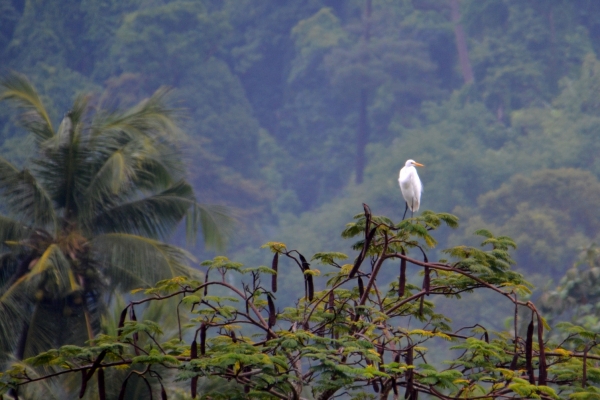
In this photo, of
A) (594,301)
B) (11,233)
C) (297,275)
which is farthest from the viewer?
(297,275)

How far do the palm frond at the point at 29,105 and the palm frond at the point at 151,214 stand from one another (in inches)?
48.4

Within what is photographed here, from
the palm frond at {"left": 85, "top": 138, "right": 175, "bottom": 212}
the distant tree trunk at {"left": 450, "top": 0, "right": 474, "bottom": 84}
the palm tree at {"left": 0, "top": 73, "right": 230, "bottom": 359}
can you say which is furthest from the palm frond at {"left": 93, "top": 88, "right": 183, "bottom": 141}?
the distant tree trunk at {"left": 450, "top": 0, "right": 474, "bottom": 84}

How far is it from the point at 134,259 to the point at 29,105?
2.35 m

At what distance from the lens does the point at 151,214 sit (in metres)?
10.6

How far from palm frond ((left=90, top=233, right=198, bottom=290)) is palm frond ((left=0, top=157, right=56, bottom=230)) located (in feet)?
2.01

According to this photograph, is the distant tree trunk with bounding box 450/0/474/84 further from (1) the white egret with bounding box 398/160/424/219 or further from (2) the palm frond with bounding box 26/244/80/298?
(2) the palm frond with bounding box 26/244/80/298

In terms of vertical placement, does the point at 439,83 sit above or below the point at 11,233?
above

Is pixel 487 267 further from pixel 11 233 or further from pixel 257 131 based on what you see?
pixel 257 131

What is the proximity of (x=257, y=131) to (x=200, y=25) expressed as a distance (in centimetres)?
574

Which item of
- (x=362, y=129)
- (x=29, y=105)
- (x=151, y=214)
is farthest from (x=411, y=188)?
Answer: (x=362, y=129)

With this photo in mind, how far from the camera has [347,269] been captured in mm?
5719

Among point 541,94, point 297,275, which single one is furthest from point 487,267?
point 541,94

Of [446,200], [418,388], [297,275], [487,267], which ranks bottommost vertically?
[418,388]

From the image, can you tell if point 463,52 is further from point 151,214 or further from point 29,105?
point 29,105
